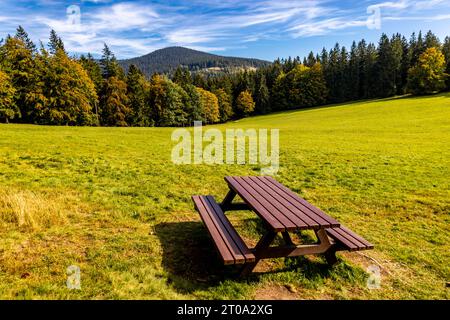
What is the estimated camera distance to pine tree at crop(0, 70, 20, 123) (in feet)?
122

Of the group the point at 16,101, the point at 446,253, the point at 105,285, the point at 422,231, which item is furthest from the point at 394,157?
the point at 16,101

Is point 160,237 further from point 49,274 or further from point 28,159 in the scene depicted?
point 28,159

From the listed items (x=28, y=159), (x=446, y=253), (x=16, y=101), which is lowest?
(x=446, y=253)

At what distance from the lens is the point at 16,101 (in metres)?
41.5

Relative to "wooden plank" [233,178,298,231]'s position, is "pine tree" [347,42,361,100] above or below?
above

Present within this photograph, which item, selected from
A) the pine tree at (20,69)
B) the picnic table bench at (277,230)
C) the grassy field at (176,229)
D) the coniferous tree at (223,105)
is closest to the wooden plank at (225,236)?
the picnic table bench at (277,230)

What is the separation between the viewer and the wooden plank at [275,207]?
4.47m

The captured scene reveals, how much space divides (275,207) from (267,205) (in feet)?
0.53

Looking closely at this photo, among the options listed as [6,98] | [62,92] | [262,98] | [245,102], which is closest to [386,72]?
[262,98]

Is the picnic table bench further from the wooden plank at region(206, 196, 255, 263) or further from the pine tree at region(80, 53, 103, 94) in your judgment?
the pine tree at region(80, 53, 103, 94)

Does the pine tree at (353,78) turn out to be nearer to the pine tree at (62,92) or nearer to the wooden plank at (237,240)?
the pine tree at (62,92)

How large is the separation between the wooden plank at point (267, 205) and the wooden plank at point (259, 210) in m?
0.06

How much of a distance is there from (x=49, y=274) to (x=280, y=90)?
83757 millimetres

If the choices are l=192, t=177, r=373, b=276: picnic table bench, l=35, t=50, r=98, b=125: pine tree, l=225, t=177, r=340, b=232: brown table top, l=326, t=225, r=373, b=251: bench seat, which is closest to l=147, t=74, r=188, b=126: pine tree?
l=35, t=50, r=98, b=125: pine tree
